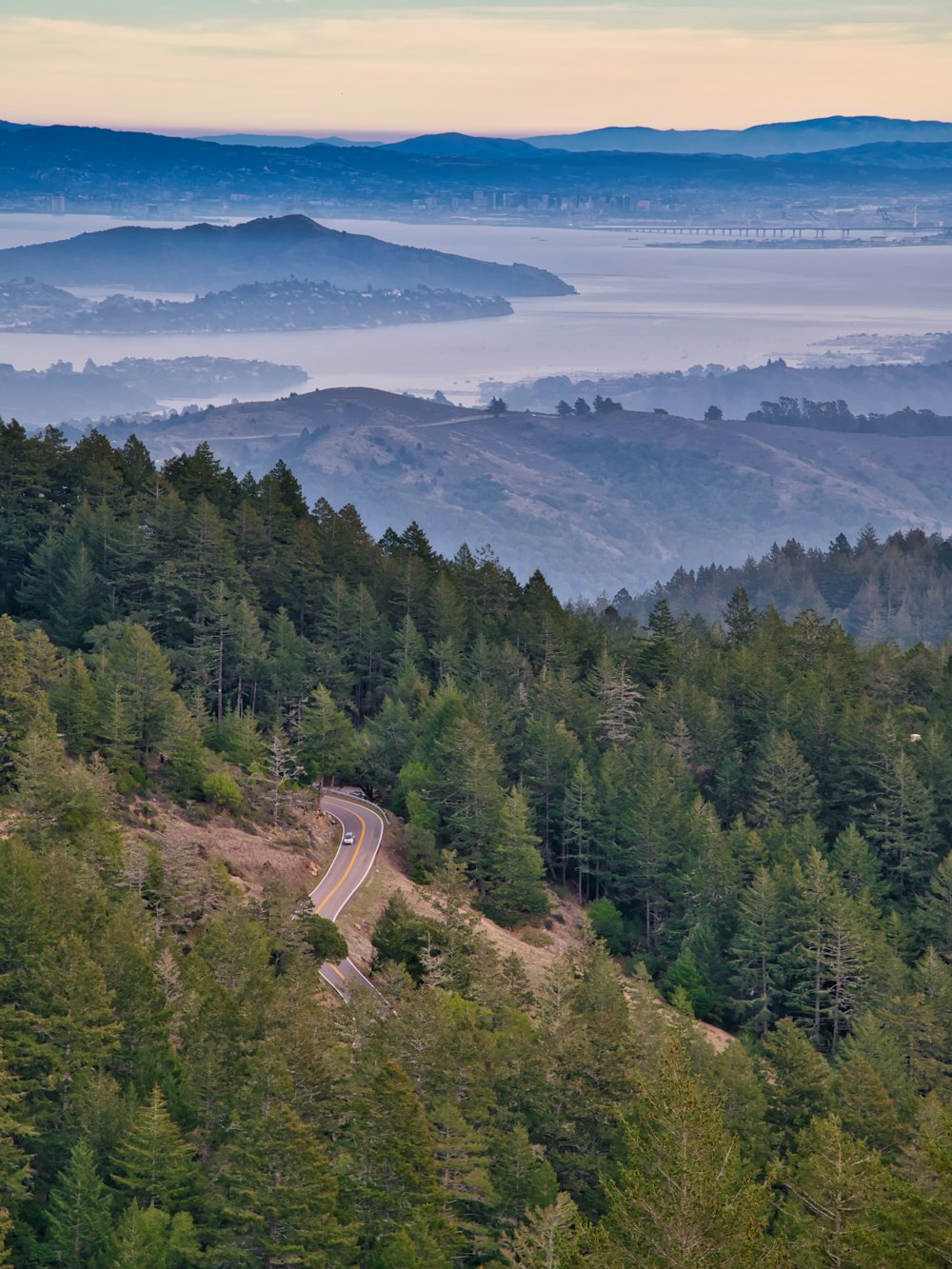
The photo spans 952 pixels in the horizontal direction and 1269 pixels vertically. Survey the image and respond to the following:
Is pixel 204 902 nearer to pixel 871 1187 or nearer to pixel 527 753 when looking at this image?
pixel 871 1187

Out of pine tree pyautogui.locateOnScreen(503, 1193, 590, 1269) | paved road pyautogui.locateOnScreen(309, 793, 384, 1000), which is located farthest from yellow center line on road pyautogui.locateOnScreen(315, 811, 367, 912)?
pine tree pyautogui.locateOnScreen(503, 1193, 590, 1269)

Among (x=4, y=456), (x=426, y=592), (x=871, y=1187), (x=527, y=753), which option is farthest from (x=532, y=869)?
(x=4, y=456)

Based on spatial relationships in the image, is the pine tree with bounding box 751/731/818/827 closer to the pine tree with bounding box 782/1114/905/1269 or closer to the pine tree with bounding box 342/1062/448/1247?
the pine tree with bounding box 782/1114/905/1269

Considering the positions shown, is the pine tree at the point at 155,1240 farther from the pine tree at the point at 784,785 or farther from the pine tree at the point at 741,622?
the pine tree at the point at 741,622

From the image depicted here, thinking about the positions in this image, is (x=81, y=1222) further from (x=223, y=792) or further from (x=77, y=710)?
(x=77, y=710)

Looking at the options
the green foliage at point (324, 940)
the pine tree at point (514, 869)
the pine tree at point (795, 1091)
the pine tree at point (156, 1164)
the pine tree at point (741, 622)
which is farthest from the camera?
the pine tree at point (741, 622)

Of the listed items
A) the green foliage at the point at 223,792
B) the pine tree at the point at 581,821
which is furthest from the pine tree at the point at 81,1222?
the pine tree at the point at 581,821
